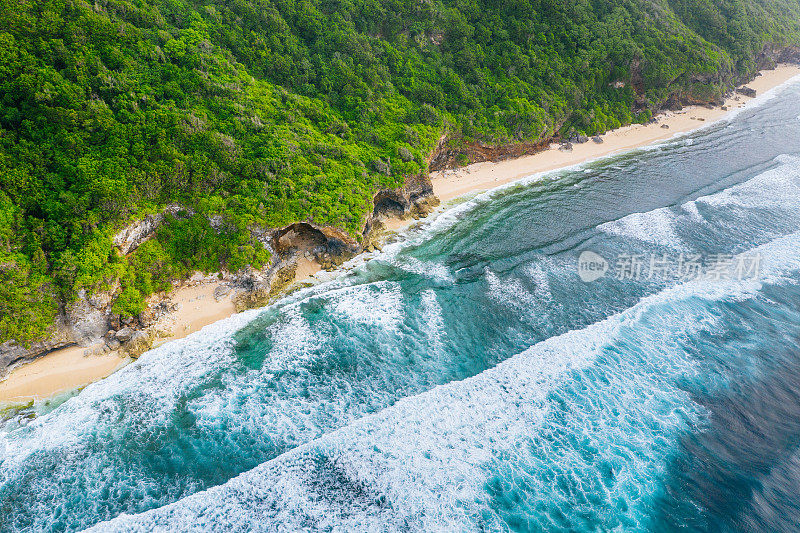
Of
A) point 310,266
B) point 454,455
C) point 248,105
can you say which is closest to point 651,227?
point 454,455

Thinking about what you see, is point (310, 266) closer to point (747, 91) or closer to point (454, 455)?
point (454, 455)

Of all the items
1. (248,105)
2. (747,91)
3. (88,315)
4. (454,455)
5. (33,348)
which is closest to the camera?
(454,455)

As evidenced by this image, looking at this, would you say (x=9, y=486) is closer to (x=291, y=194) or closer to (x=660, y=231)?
(x=291, y=194)

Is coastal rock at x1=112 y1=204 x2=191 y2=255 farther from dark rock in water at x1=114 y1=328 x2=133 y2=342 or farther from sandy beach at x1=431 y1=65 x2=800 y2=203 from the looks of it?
sandy beach at x1=431 y1=65 x2=800 y2=203

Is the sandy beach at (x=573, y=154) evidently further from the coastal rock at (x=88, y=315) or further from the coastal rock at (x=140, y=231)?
the coastal rock at (x=88, y=315)

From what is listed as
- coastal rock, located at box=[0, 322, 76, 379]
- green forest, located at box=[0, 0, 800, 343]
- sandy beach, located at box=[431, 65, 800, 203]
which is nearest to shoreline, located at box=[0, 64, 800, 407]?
sandy beach, located at box=[431, 65, 800, 203]

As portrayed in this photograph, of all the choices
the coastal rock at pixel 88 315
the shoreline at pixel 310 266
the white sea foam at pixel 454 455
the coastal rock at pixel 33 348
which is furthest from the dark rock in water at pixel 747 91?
the coastal rock at pixel 33 348
